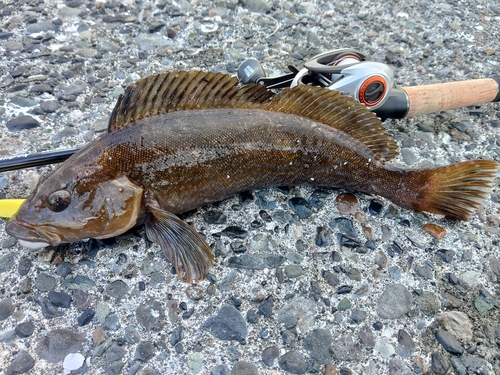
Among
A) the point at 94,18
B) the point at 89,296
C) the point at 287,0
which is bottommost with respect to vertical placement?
the point at 89,296

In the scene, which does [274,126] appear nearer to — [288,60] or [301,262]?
[301,262]

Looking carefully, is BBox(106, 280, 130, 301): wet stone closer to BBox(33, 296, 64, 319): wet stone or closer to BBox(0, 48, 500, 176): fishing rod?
BBox(33, 296, 64, 319): wet stone

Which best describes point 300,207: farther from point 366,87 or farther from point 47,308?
point 47,308

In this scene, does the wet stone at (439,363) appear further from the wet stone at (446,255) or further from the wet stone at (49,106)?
the wet stone at (49,106)

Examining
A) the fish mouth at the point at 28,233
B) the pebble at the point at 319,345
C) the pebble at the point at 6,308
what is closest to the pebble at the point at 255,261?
the pebble at the point at 319,345

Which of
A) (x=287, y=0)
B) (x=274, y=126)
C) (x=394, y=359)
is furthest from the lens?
(x=287, y=0)

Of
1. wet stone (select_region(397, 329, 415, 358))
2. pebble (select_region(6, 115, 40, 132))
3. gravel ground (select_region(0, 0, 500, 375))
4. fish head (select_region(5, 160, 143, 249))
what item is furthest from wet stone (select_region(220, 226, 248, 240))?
pebble (select_region(6, 115, 40, 132))

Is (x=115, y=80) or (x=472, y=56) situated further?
(x=472, y=56)

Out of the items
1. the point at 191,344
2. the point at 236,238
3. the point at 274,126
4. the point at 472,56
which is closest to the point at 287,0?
the point at 472,56
